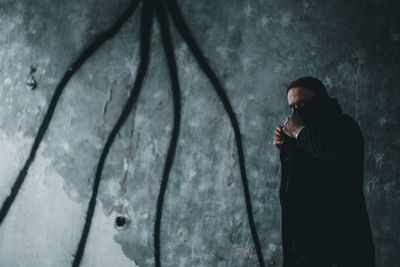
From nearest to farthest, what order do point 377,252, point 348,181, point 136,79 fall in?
point 348,181, point 377,252, point 136,79

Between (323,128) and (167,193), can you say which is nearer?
(323,128)

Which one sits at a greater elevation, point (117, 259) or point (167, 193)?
point (167, 193)

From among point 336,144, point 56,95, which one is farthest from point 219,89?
point 56,95

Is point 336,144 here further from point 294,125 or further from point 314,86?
point 314,86

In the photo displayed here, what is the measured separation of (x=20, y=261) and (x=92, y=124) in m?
0.97

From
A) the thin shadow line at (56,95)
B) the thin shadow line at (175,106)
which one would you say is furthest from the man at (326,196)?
the thin shadow line at (56,95)

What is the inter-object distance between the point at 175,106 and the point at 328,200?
99 cm

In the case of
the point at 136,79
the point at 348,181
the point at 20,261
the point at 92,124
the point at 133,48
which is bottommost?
the point at 348,181

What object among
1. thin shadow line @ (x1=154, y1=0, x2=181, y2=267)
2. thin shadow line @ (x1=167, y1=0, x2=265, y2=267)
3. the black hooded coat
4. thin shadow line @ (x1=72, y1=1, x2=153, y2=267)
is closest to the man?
the black hooded coat

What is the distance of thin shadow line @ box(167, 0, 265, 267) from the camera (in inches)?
68.0

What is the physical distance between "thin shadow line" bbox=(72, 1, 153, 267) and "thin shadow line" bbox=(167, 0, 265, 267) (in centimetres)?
16

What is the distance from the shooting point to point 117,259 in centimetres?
177

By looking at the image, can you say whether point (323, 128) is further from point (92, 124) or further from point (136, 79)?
point (92, 124)

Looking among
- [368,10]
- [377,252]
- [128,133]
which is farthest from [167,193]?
[368,10]
